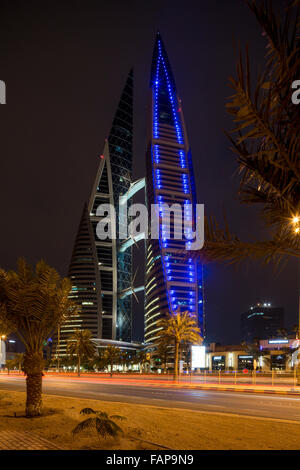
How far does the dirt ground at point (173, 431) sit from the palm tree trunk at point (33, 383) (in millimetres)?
414

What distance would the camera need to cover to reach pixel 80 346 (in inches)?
3039

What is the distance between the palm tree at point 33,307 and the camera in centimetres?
1505

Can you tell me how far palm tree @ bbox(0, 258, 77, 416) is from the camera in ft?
49.4

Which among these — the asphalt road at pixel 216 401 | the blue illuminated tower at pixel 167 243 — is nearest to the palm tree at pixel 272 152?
the asphalt road at pixel 216 401

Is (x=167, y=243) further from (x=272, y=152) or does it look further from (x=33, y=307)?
(x=272, y=152)

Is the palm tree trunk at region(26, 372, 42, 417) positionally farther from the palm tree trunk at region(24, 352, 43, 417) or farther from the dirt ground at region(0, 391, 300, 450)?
the dirt ground at region(0, 391, 300, 450)

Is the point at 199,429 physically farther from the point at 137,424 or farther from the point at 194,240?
the point at 194,240

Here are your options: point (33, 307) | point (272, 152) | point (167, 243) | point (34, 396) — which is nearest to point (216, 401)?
point (34, 396)

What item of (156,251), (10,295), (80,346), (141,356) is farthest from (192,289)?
(10,295)

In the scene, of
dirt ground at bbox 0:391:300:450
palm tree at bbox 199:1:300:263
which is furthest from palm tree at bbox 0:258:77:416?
palm tree at bbox 199:1:300:263

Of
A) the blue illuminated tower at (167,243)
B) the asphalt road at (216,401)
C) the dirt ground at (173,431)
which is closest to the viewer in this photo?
the dirt ground at (173,431)

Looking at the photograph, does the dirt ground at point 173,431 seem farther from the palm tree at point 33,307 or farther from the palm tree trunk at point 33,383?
the palm tree at point 33,307

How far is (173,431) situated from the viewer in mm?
10695
